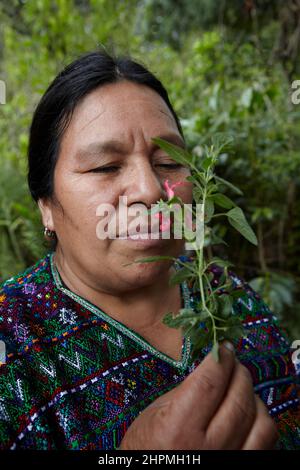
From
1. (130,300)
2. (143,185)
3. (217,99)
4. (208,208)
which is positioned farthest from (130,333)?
(217,99)

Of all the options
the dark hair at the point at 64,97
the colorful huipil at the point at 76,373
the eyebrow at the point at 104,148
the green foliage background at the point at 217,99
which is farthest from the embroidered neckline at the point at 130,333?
the green foliage background at the point at 217,99

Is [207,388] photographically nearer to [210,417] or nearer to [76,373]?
[210,417]

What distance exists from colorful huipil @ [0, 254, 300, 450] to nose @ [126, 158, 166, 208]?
30cm

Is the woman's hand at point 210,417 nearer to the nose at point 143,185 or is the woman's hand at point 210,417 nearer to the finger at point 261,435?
the finger at point 261,435

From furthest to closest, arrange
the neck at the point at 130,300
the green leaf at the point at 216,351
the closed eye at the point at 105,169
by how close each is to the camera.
A: the neck at the point at 130,300
the closed eye at the point at 105,169
the green leaf at the point at 216,351

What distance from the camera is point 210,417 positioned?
79 centimetres

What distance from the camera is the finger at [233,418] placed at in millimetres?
776

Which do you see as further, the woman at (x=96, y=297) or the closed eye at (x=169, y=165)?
the closed eye at (x=169, y=165)

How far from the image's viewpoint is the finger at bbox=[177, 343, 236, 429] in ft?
2.55

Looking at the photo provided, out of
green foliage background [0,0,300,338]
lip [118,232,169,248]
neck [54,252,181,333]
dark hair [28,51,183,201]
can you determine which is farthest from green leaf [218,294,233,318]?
green foliage background [0,0,300,338]

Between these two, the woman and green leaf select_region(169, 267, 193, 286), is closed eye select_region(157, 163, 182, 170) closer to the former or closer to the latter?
the woman

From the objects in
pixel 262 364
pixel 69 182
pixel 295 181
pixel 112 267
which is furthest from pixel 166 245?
pixel 295 181

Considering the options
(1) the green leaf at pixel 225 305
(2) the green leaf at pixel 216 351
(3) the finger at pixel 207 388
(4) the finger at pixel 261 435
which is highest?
(1) the green leaf at pixel 225 305

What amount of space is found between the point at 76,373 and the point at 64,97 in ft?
2.37
